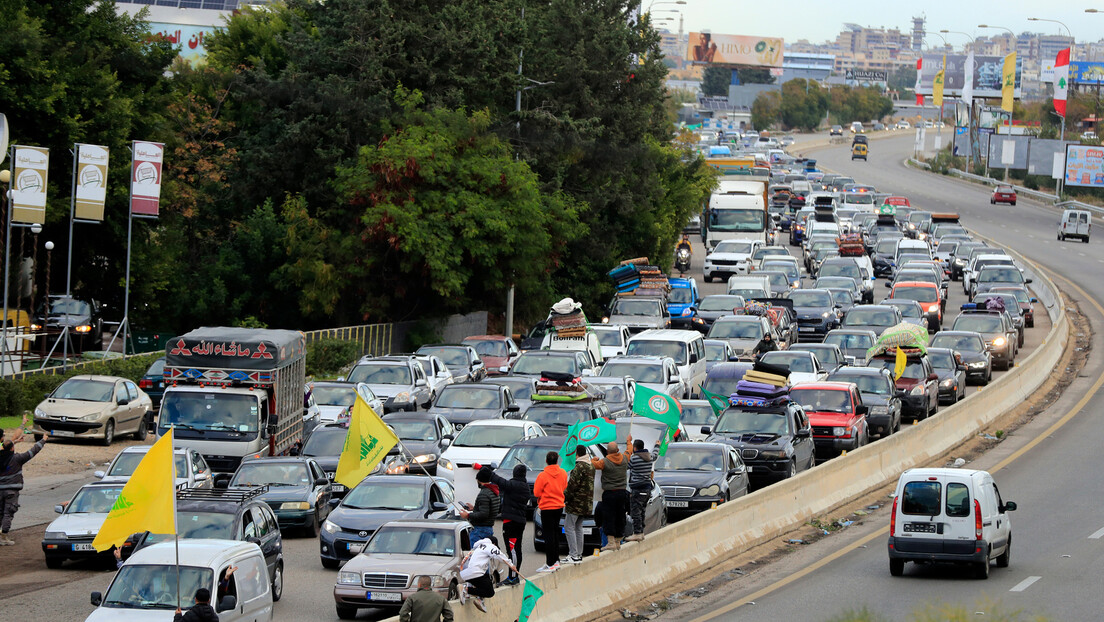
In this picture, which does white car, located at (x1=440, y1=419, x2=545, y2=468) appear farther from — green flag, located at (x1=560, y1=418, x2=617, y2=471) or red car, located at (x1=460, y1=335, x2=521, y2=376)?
red car, located at (x1=460, y1=335, x2=521, y2=376)

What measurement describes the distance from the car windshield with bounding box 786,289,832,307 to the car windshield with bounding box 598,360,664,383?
15.3 metres

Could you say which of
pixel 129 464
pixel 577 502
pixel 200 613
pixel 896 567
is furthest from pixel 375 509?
pixel 896 567

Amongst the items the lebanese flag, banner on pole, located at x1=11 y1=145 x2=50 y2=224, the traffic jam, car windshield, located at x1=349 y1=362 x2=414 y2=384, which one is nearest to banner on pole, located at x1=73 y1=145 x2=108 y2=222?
banner on pole, located at x1=11 y1=145 x2=50 y2=224

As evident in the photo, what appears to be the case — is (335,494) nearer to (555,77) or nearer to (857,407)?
(857,407)

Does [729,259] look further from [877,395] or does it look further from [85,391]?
[85,391]

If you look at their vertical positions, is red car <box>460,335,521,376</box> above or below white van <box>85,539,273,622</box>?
below

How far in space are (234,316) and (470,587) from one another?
3468 centimetres

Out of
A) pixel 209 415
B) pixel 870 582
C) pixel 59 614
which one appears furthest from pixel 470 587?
pixel 209 415

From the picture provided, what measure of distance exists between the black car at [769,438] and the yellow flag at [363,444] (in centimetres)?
764

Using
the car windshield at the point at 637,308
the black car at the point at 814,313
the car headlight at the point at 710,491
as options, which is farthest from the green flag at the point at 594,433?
the black car at the point at 814,313

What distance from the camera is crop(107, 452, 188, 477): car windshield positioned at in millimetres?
21703

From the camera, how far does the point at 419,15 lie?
5197 cm

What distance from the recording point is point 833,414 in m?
29.5

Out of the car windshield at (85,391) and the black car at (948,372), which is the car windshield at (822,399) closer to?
the black car at (948,372)
